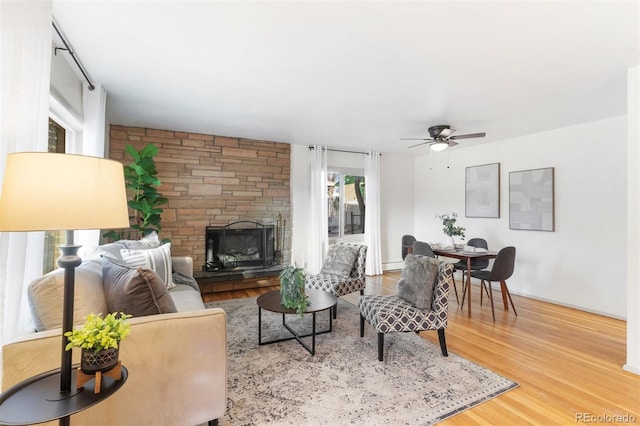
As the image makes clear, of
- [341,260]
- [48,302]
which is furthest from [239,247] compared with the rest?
[48,302]

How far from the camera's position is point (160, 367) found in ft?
4.97

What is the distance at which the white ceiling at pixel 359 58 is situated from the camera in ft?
6.01

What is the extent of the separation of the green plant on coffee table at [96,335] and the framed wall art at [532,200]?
518cm

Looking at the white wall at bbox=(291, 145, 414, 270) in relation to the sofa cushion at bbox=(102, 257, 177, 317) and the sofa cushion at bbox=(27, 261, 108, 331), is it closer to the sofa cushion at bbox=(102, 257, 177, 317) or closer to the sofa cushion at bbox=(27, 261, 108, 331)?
the sofa cushion at bbox=(102, 257, 177, 317)

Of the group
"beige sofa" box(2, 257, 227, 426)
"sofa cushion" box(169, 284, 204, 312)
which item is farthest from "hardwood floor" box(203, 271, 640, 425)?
"sofa cushion" box(169, 284, 204, 312)

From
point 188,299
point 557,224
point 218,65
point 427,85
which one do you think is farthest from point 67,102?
point 557,224

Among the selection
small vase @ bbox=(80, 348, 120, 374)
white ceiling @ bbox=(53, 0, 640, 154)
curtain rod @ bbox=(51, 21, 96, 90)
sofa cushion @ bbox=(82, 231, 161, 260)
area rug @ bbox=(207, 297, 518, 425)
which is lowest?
area rug @ bbox=(207, 297, 518, 425)

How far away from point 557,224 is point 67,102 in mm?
5797

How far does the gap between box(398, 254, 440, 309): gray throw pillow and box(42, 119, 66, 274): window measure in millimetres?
2853

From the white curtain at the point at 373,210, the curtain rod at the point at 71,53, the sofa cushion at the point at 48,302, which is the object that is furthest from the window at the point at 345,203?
the sofa cushion at the point at 48,302

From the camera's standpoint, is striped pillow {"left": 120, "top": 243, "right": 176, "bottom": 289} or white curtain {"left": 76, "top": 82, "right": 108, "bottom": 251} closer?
striped pillow {"left": 120, "top": 243, "right": 176, "bottom": 289}

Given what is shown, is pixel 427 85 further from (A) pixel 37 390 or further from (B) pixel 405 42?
(A) pixel 37 390

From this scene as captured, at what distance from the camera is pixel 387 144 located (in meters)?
5.53

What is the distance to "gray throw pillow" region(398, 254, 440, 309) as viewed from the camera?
2715 millimetres
